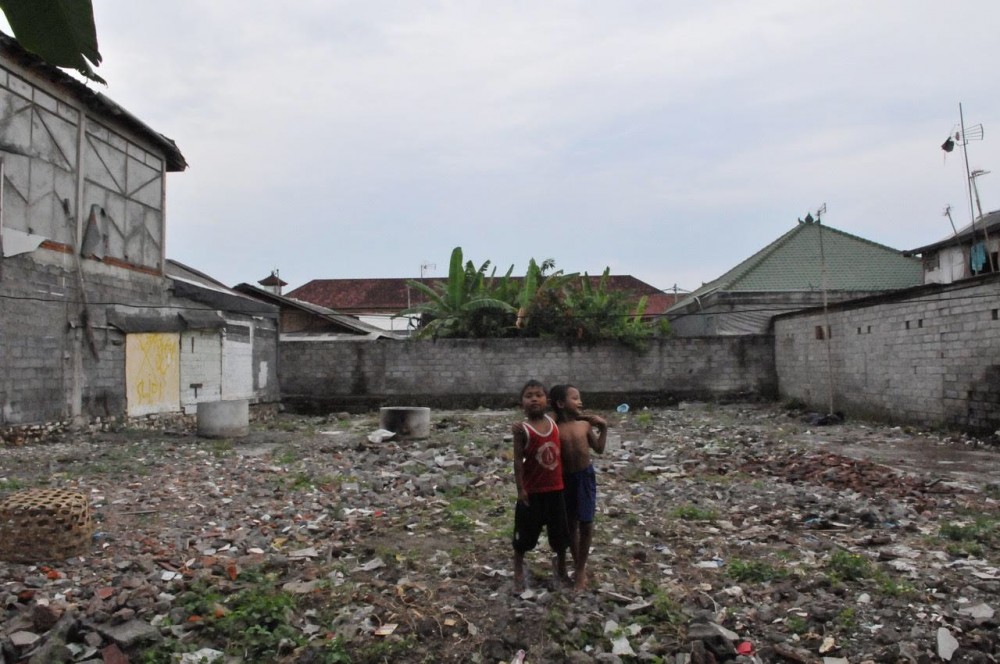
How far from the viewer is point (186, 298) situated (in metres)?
12.6

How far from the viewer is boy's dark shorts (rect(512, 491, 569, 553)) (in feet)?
12.6

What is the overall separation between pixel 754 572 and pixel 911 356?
341 inches

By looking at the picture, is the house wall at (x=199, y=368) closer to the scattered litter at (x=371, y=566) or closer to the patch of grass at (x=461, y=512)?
the patch of grass at (x=461, y=512)

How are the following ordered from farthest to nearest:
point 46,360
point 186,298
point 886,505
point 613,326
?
point 613,326
point 186,298
point 46,360
point 886,505

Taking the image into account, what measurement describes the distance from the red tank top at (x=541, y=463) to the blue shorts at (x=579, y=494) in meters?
0.14

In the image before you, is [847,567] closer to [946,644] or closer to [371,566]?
[946,644]

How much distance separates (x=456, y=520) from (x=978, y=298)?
27.4 feet

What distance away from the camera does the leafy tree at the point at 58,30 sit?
751 millimetres

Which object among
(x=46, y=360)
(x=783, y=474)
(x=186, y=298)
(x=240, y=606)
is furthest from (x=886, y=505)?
(x=186, y=298)

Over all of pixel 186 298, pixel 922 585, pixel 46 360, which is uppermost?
pixel 186 298

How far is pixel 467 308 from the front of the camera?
16.1m

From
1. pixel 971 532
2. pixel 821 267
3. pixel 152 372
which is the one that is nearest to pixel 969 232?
pixel 821 267

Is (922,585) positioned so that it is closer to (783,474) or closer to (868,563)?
(868,563)

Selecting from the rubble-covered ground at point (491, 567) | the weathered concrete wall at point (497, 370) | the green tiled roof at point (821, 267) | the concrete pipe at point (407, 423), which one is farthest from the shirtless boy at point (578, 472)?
the green tiled roof at point (821, 267)
